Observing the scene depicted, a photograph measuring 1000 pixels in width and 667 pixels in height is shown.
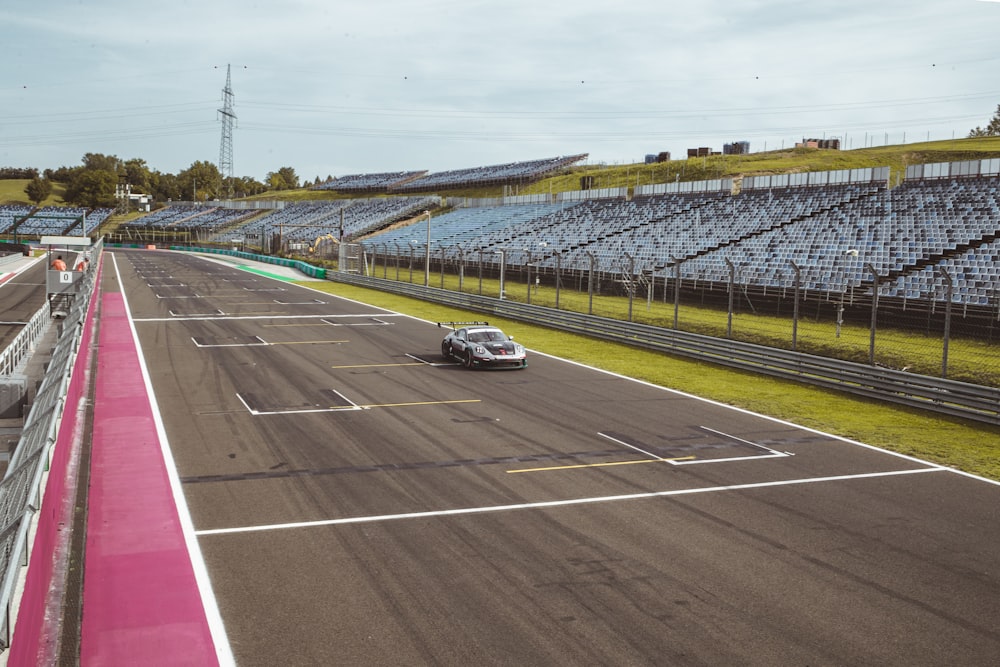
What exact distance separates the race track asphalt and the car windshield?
428 cm

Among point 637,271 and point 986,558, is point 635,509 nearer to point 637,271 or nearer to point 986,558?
point 986,558

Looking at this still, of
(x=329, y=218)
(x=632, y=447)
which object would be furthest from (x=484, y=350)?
(x=329, y=218)

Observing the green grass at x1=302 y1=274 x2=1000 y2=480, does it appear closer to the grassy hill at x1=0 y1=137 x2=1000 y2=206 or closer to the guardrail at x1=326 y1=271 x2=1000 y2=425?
the guardrail at x1=326 y1=271 x2=1000 y2=425

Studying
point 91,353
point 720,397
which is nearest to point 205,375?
point 91,353

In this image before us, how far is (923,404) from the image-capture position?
19.5 metres

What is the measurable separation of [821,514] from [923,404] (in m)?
9.53

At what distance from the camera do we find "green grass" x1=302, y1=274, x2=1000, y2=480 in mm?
15930

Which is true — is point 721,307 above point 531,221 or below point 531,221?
below

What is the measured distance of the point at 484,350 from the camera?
24.0 metres

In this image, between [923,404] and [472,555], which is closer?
[472,555]

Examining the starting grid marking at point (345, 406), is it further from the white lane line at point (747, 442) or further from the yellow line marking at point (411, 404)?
the white lane line at point (747, 442)

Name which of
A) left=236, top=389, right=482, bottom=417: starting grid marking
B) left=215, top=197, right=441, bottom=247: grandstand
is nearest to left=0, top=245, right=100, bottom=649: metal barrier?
left=236, top=389, right=482, bottom=417: starting grid marking

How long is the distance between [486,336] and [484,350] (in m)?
1.15

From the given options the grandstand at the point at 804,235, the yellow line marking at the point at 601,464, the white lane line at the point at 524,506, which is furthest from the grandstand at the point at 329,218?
the white lane line at the point at 524,506
